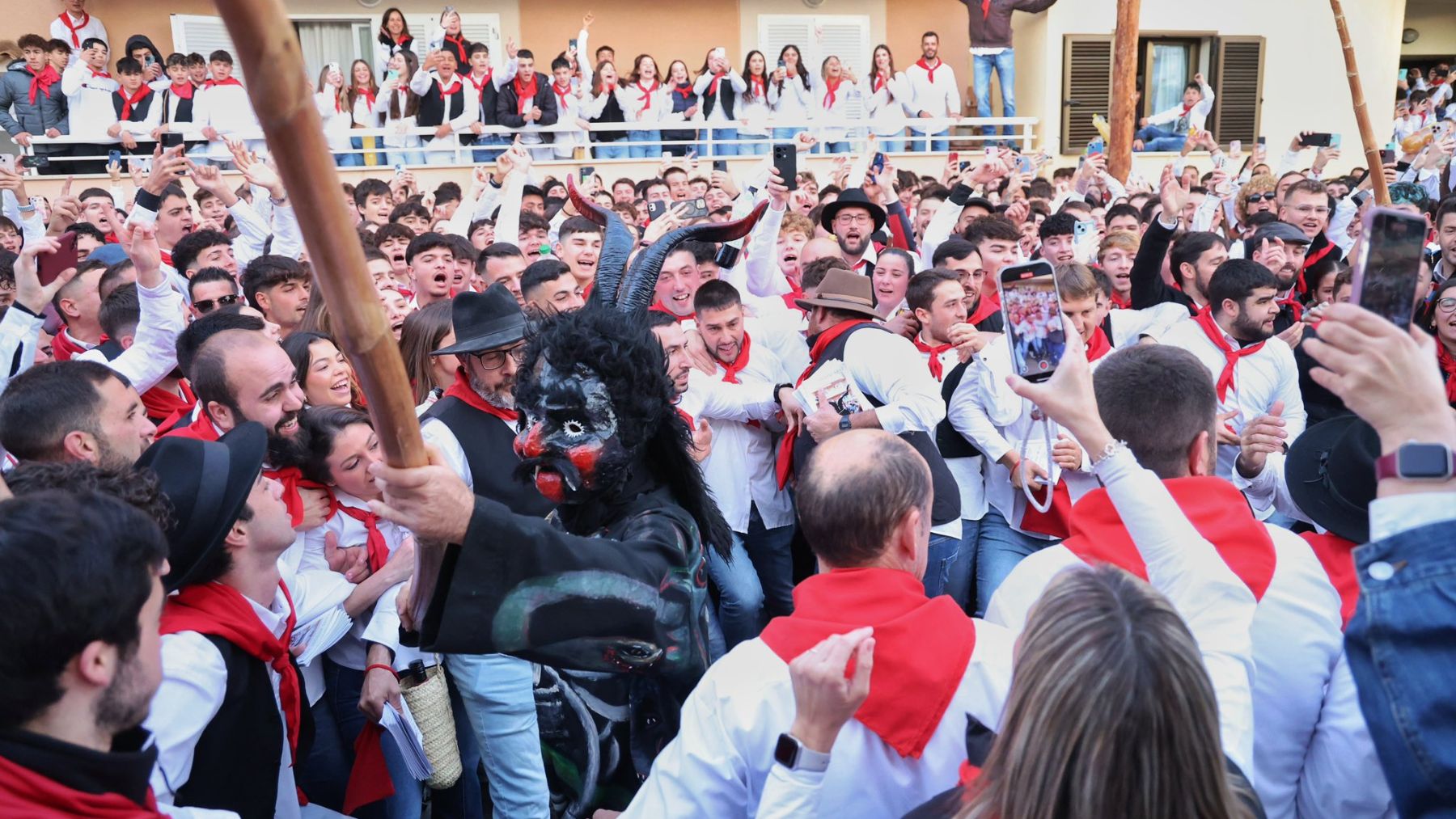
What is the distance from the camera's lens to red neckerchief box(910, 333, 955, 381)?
4723 mm

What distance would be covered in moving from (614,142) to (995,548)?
1206 centimetres

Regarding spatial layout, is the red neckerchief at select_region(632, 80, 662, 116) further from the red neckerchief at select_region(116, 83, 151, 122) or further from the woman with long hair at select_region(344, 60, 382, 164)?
the red neckerchief at select_region(116, 83, 151, 122)

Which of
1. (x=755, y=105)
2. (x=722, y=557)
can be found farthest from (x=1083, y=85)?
(x=722, y=557)

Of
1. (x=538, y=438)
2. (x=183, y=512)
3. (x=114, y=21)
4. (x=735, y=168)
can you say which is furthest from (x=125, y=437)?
(x=114, y=21)

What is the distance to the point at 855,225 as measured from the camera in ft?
22.5

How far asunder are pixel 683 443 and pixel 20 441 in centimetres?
188

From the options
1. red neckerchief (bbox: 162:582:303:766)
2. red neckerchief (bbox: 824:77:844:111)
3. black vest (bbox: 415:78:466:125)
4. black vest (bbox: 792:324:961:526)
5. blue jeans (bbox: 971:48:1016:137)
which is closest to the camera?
red neckerchief (bbox: 162:582:303:766)

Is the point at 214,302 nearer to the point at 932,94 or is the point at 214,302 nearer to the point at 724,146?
the point at 724,146

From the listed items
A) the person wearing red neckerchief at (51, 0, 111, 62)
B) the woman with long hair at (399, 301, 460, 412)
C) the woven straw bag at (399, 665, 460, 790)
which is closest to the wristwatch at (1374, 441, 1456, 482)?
the woven straw bag at (399, 665, 460, 790)

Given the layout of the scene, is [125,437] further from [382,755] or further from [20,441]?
[382,755]

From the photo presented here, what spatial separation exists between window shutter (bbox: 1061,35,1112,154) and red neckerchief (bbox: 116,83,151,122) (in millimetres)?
14116

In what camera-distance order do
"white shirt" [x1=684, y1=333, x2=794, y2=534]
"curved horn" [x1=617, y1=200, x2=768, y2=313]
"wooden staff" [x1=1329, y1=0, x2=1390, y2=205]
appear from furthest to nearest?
1. "white shirt" [x1=684, y1=333, x2=794, y2=534]
2. "wooden staff" [x1=1329, y1=0, x2=1390, y2=205]
3. "curved horn" [x1=617, y1=200, x2=768, y2=313]

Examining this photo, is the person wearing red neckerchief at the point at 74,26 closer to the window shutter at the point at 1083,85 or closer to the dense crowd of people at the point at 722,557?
the dense crowd of people at the point at 722,557

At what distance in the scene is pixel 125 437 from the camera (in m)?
3.09
